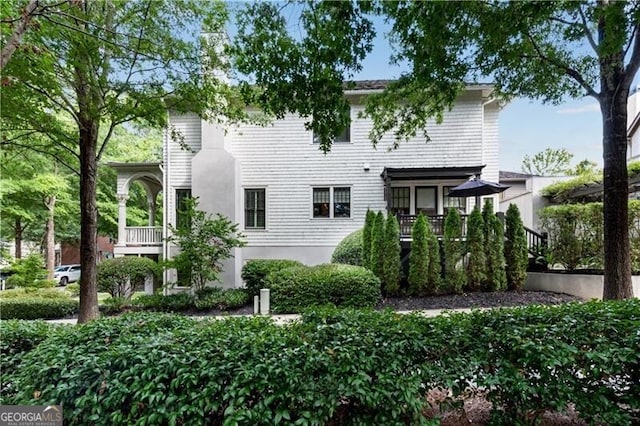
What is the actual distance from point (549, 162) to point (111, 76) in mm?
34544

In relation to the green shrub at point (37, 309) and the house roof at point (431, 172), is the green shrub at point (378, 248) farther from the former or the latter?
the green shrub at point (37, 309)

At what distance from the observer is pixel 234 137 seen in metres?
12.8

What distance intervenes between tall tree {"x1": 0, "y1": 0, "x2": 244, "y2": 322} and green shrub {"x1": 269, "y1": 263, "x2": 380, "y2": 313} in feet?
14.0

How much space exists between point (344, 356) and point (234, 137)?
1182 cm

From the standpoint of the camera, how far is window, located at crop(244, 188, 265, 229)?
1293 cm

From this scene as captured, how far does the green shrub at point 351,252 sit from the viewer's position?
10534 millimetres

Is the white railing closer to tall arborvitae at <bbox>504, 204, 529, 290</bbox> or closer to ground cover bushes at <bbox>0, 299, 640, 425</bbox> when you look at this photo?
ground cover bushes at <bbox>0, 299, 640, 425</bbox>

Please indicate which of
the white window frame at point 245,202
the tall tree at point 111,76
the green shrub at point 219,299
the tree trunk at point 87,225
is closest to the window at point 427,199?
the white window frame at point 245,202

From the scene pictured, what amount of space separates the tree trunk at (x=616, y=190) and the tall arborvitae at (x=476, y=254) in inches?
162

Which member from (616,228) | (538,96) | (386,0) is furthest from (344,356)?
(538,96)

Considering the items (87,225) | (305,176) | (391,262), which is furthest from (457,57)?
(305,176)

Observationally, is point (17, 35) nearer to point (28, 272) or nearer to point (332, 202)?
point (332, 202)

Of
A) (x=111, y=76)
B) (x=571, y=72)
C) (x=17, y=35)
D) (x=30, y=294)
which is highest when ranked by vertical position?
(x=111, y=76)

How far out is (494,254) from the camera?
29.6 feet
